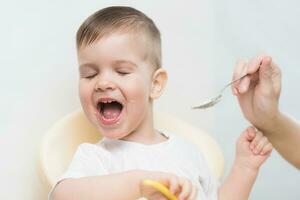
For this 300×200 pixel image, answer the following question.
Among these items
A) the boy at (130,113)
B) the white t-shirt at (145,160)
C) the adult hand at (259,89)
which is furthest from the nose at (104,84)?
the adult hand at (259,89)

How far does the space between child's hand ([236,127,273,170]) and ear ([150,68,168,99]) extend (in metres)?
0.19

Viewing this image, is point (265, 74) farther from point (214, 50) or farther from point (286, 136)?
point (214, 50)

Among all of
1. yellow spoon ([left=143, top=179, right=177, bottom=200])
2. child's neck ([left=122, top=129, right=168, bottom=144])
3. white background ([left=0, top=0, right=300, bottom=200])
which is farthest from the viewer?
white background ([left=0, top=0, right=300, bottom=200])

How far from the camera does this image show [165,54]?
1407 mm

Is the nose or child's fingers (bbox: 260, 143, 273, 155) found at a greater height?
the nose

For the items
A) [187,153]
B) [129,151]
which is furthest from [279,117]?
[129,151]

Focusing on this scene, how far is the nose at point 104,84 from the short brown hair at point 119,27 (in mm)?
75

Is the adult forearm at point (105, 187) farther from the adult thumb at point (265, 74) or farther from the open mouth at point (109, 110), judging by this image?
the adult thumb at point (265, 74)

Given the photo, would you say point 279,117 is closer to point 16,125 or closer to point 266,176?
point 266,176

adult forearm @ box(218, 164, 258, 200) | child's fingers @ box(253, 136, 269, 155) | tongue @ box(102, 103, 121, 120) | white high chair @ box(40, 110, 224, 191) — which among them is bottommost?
adult forearm @ box(218, 164, 258, 200)

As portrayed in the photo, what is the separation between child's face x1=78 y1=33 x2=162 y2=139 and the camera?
3.16ft

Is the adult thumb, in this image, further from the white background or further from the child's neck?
the white background

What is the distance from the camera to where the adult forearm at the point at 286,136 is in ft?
3.61

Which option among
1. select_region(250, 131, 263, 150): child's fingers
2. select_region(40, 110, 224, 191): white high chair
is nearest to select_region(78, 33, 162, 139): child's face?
select_region(40, 110, 224, 191): white high chair
